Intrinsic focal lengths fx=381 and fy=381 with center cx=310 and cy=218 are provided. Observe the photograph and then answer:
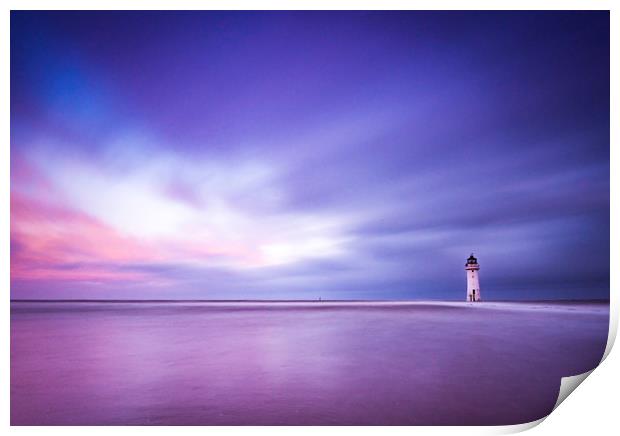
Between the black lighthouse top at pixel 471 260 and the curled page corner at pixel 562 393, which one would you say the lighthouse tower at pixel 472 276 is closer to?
the black lighthouse top at pixel 471 260

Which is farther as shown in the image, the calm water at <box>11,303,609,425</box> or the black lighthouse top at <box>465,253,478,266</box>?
the black lighthouse top at <box>465,253,478,266</box>

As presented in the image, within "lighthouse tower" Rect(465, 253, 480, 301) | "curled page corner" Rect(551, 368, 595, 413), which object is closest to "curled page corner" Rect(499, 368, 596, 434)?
"curled page corner" Rect(551, 368, 595, 413)

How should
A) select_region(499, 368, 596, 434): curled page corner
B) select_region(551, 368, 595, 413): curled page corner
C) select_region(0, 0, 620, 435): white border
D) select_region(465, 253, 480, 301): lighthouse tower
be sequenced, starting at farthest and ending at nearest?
1. select_region(465, 253, 480, 301): lighthouse tower
2. select_region(0, 0, 620, 435): white border
3. select_region(551, 368, 595, 413): curled page corner
4. select_region(499, 368, 596, 434): curled page corner

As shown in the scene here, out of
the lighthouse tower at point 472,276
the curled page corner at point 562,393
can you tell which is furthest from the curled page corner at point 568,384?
the lighthouse tower at point 472,276

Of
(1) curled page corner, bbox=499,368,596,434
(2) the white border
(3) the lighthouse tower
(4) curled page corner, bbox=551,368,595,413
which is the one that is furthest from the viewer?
(3) the lighthouse tower

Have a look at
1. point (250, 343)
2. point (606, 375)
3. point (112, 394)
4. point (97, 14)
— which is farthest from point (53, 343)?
point (606, 375)

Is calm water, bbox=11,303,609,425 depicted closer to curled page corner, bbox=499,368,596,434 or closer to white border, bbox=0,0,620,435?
curled page corner, bbox=499,368,596,434

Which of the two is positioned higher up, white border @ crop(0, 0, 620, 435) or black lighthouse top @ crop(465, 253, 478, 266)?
white border @ crop(0, 0, 620, 435)

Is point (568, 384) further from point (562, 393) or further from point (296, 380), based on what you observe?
point (296, 380)

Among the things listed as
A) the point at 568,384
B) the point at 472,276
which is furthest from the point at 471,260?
the point at 568,384

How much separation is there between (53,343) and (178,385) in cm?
439
